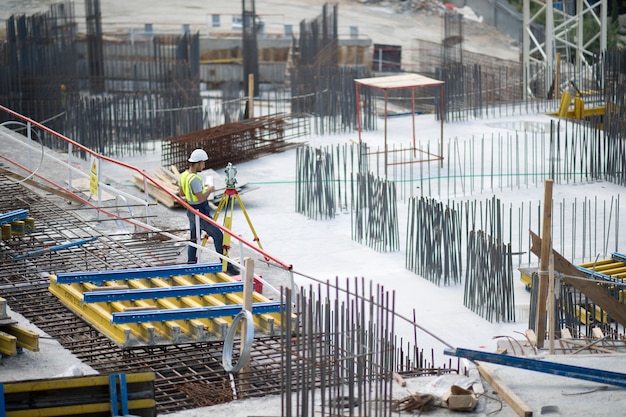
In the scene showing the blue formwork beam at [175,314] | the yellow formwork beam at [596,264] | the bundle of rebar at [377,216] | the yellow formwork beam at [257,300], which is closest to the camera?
the blue formwork beam at [175,314]

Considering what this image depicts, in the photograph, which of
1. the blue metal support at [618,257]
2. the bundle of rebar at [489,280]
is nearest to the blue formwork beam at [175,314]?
the bundle of rebar at [489,280]

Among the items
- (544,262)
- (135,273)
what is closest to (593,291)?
(544,262)

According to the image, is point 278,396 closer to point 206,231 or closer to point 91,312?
point 91,312

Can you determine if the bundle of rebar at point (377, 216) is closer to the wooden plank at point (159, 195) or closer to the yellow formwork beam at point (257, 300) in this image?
the wooden plank at point (159, 195)

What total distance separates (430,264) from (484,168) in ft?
24.5

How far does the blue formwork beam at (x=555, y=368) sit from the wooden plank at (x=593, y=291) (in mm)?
2559

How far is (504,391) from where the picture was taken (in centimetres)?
1050

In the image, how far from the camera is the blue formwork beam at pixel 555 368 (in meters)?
10.7

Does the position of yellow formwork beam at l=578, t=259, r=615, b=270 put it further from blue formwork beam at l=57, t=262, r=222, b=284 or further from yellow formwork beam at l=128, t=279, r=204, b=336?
yellow formwork beam at l=128, t=279, r=204, b=336

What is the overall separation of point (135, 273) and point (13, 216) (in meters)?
2.84

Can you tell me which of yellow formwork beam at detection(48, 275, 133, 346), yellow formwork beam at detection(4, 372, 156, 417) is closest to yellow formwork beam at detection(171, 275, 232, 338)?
yellow formwork beam at detection(48, 275, 133, 346)

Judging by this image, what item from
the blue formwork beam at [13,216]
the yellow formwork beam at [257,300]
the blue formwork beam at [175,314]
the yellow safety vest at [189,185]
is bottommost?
the yellow formwork beam at [257,300]

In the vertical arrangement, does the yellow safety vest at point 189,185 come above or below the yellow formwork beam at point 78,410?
above

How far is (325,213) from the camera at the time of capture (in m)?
20.9
